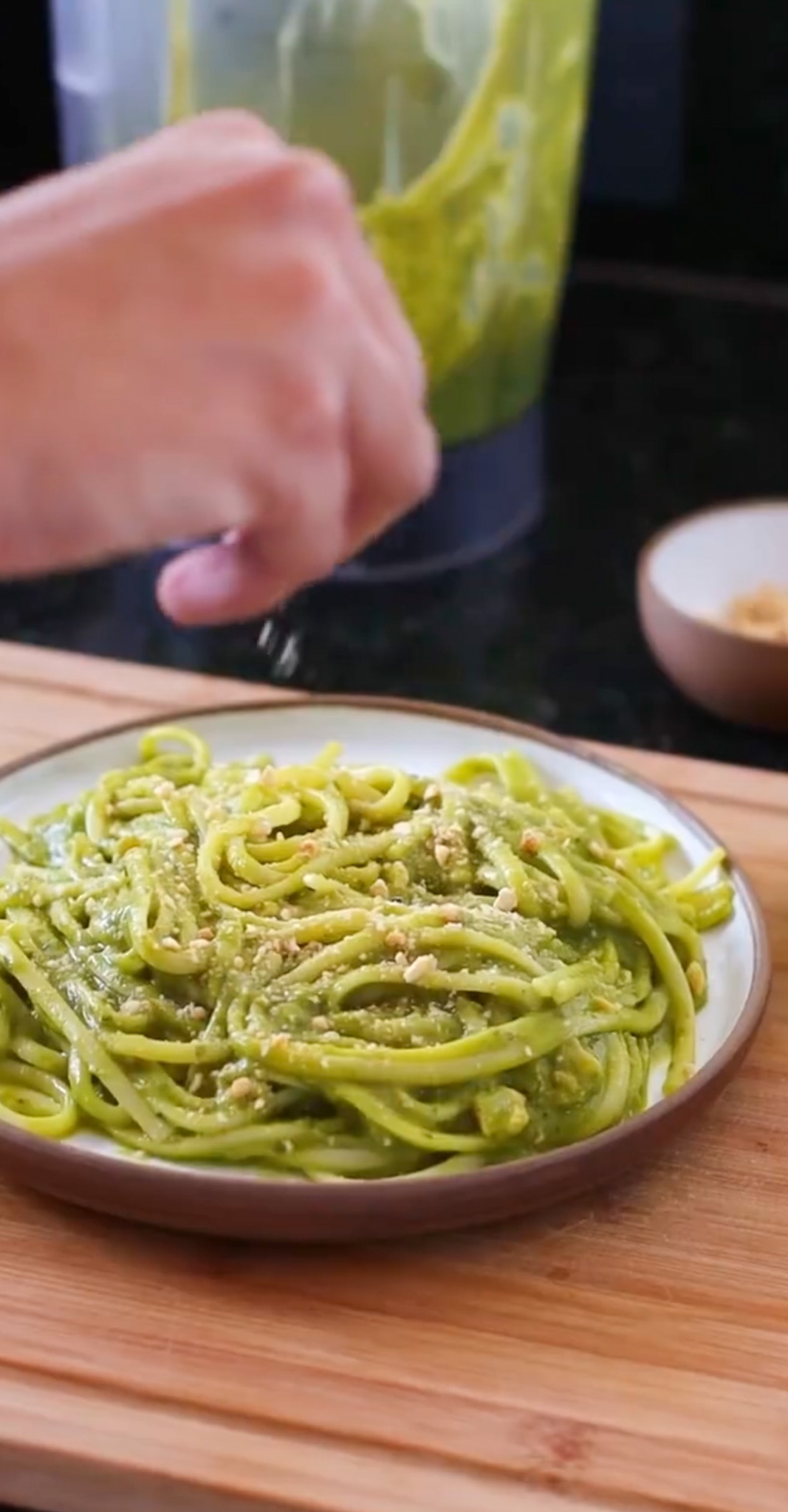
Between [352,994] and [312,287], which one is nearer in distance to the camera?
[312,287]

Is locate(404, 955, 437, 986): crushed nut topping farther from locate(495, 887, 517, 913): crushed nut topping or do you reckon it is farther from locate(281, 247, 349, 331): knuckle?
locate(281, 247, 349, 331): knuckle

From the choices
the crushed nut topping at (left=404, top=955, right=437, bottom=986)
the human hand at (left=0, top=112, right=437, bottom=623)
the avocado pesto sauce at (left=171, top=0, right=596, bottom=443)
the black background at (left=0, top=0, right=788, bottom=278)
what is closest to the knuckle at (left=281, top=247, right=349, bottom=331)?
the human hand at (left=0, top=112, right=437, bottom=623)

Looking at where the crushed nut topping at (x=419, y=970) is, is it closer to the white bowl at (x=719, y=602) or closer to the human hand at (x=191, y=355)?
the human hand at (x=191, y=355)

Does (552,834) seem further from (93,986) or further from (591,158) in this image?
(591,158)

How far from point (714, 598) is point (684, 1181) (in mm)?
946

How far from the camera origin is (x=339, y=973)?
4.25 feet

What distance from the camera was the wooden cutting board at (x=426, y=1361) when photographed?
1.04 m

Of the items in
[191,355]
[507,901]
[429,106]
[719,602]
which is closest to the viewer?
[191,355]

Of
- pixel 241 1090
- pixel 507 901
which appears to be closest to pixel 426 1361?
pixel 241 1090

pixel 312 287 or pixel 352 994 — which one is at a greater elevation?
pixel 312 287

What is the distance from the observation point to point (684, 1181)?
Result: 4.18 feet

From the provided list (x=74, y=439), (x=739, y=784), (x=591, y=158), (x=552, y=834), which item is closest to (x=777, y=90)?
(x=591, y=158)

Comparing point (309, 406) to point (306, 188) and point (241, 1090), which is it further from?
point (241, 1090)

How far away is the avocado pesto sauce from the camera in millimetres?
1790
